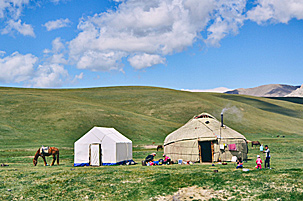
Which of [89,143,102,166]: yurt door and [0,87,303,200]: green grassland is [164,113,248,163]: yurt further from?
[89,143,102,166]: yurt door

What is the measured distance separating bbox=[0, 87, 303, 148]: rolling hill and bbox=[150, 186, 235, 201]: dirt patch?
33642 mm

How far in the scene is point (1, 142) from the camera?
1870 inches

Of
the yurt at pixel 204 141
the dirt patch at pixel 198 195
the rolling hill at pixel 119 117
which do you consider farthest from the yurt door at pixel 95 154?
the rolling hill at pixel 119 117

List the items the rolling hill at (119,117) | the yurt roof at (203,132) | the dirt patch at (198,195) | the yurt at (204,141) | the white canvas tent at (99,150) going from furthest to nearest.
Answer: the rolling hill at (119,117) < the yurt roof at (203,132) < the yurt at (204,141) < the white canvas tent at (99,150) < the dirt patch at (198,195)

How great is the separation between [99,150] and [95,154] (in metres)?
0.44

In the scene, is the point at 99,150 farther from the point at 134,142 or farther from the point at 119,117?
the point at 119,117

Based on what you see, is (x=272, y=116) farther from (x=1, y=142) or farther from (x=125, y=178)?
(x=125, y=178)

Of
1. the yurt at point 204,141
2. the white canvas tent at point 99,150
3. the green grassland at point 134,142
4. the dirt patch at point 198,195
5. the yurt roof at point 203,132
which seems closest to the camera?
the dirt patch at point 198,195

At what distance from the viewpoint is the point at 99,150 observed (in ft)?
89.9

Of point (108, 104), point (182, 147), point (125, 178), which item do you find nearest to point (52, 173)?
point (125, 178)

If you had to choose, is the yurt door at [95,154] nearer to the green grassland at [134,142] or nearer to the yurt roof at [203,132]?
the green grassland at [134,142]

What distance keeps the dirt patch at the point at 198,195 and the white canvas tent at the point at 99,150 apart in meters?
12.0

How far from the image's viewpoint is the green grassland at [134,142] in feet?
53.2

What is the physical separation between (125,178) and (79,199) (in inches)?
125
